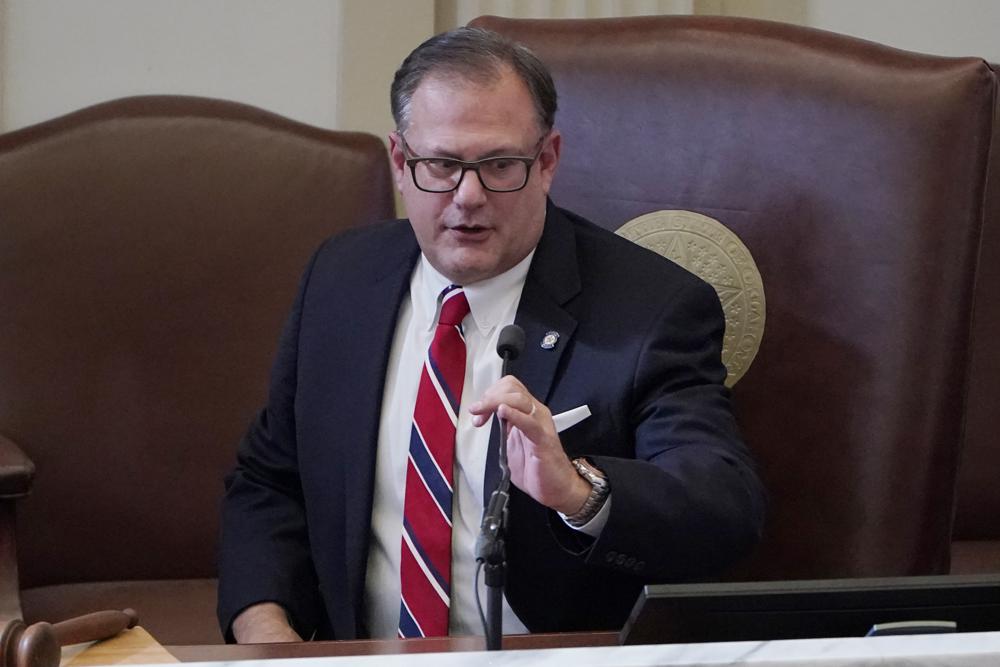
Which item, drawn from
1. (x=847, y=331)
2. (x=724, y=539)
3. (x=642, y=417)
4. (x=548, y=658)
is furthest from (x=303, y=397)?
(x=548, y=658)

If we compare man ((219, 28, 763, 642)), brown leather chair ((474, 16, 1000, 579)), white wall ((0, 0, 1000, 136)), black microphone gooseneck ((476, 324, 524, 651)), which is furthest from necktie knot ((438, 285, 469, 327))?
white wall ((0, 0, 1000, 136))

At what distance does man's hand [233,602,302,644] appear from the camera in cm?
207

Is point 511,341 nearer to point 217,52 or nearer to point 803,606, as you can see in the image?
point 803,606

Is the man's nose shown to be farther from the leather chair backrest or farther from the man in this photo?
the leather chair backrest

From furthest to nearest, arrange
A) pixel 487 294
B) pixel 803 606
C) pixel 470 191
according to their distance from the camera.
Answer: pixel 487 294, pixel 470 191, pixel 803 606

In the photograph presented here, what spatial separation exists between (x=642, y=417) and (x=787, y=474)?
41 centimetres

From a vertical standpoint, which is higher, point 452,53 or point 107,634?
point 452,53

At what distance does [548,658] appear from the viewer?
1071 millimetres

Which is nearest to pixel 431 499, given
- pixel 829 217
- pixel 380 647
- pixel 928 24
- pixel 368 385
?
pixel 368 385

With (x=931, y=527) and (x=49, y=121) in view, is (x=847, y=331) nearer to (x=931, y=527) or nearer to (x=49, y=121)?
(x=931, y=527)

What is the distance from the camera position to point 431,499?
2082 millimetres

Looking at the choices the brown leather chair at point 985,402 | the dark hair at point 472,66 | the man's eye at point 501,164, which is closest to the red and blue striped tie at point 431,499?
the man's eye at point 501,164

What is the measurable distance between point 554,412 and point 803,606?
2.83ft

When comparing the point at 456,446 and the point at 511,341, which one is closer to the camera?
the point at 511,341
